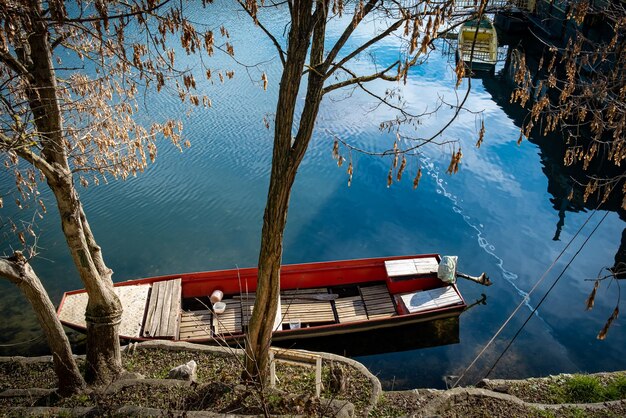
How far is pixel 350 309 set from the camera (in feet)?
48.5

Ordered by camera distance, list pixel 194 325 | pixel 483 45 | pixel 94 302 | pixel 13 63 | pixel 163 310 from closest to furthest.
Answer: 1. pixel 13 63
2. pixel 94 302
3. pixel 163 310
4. pixel 194 325
5. pixel 483 45

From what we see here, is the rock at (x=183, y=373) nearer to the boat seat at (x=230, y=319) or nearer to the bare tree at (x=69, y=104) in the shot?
the bare tree at (x=69, y=104)

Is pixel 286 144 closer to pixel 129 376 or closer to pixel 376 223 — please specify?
pixel 129 376

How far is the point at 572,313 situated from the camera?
→ 16.2m

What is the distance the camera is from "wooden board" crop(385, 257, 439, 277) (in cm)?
1505

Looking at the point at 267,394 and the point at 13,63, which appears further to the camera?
the point at 267,394

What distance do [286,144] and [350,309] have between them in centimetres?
871

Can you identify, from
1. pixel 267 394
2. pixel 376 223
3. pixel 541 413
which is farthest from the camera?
pixel 376 223

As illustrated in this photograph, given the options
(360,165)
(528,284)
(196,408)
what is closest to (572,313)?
(528,284)

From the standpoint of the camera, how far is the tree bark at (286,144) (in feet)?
21.5

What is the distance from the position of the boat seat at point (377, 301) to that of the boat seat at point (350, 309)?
6.4 inches

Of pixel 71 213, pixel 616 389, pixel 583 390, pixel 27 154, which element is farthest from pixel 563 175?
pixel 27 154

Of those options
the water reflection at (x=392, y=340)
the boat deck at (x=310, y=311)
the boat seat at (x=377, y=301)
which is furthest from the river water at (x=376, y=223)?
the boat deck at (x=310, y=311)

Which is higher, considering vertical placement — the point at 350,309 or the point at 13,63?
the point at 13,63
